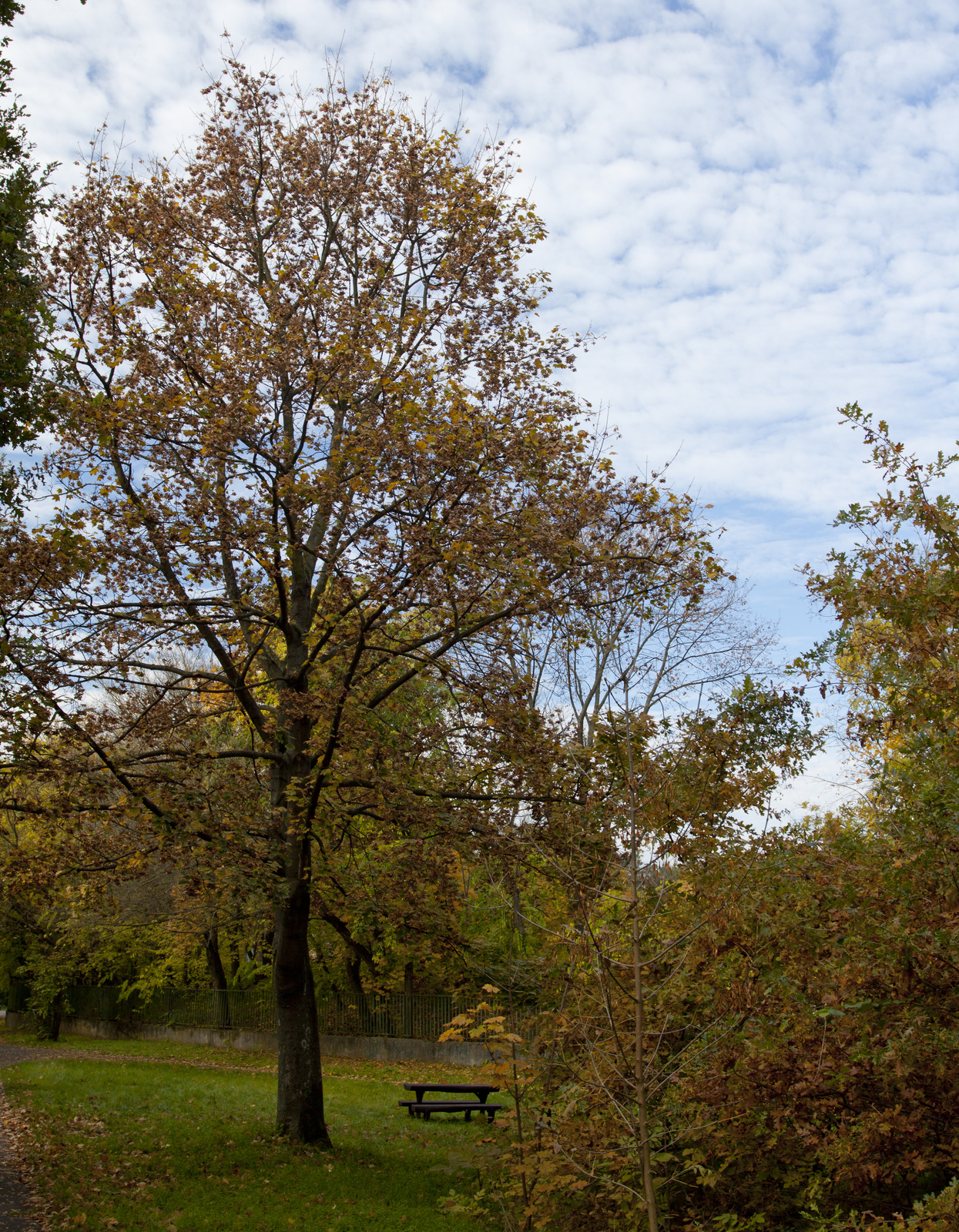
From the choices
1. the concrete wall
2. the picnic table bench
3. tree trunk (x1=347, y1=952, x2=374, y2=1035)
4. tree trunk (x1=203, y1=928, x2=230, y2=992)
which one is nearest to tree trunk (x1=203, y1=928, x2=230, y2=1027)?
tree trunk (x1=203, y1=928, x2=230, y2=992)

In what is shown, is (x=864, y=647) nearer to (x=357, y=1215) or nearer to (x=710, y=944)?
(x=710, y=944)

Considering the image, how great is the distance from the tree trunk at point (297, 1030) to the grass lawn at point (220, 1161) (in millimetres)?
326

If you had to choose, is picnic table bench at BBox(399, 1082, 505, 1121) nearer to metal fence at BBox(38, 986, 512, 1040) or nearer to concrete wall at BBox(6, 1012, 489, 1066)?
metal fence at BBox(38, 986, 512, 1040)

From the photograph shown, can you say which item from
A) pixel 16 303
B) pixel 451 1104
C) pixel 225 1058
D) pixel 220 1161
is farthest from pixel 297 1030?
pixel 225 1058

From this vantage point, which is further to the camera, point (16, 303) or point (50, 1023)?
point (50, 1023)

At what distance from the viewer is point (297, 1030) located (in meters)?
11.0

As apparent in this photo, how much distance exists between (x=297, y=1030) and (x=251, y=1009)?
18740 millimetres

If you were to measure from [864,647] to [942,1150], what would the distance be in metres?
2.94

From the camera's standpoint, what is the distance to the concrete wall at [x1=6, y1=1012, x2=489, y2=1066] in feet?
71.7

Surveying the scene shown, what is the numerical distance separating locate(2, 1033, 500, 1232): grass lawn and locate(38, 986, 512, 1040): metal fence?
5288mm

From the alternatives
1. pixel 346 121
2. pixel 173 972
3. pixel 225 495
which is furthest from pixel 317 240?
pixel 173 972

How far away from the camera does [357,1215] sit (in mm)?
8289

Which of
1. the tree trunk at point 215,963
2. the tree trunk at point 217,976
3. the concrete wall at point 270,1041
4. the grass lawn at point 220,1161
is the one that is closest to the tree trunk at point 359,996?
the concrete wall at point 270,1041

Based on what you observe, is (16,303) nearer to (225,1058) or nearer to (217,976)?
(225,1058)
